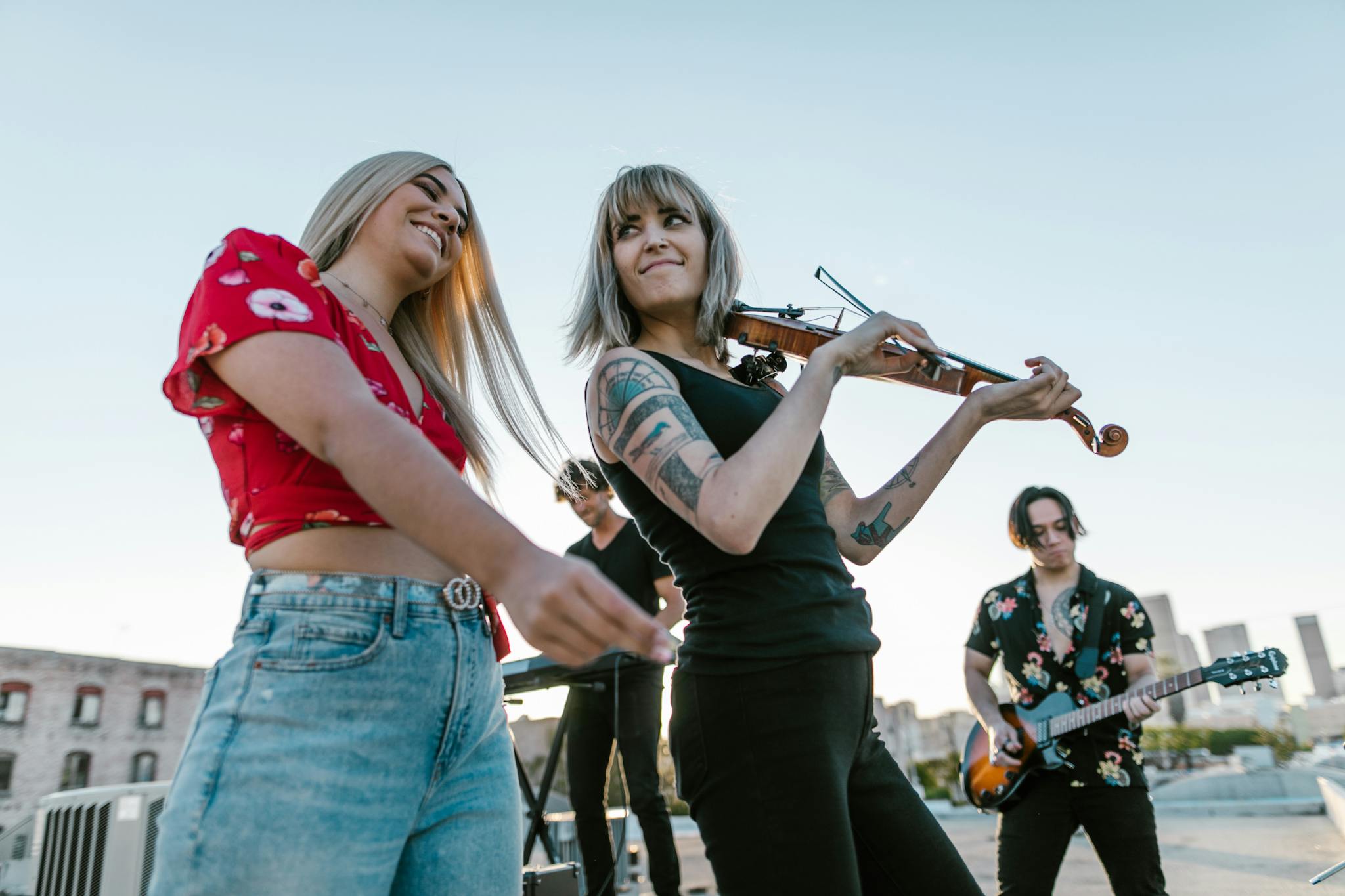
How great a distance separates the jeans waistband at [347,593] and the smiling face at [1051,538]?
373 cm

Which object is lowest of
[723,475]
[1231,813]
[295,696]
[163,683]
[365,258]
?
[1231,813]

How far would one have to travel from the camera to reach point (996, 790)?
3885 mm

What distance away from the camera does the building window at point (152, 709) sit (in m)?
Result: 30.6

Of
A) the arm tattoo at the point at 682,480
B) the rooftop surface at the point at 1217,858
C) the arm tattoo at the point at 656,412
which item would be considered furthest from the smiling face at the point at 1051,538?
the arm tattoo at the point at 682,480

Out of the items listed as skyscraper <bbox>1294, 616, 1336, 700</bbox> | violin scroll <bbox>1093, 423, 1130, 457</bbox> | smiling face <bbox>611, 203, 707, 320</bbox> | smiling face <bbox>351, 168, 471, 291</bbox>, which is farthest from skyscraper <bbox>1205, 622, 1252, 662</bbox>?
smiling face <bbox>351, 168, 471, 291</bbox>

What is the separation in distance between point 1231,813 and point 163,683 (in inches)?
1310

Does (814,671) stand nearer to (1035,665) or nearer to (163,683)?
(1035,665)

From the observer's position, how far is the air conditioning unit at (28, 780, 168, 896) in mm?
4238

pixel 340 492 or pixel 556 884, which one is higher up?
pixel 340 492

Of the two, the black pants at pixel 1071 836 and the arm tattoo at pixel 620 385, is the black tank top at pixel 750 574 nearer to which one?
the arm tattoo at pixel 620 385

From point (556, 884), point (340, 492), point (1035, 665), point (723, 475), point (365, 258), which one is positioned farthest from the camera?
point (1035, 665)

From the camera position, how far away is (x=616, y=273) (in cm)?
208

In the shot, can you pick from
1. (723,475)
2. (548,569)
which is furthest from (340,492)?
(723,475)

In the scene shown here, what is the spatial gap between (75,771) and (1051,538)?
1388 inches
